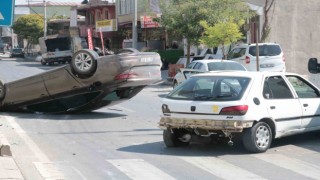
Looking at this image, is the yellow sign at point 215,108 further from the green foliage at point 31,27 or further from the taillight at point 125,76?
the green foliage at point 31,27

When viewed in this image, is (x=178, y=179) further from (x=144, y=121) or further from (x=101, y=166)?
(x=144, y=121)

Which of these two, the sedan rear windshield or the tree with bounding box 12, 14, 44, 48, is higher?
the tree with bounding box 12, 14, 44, 48

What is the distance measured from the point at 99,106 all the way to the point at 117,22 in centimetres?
3997

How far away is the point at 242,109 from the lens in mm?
9703

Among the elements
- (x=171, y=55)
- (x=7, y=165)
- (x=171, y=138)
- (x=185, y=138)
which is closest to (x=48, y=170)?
(x=7, y=165)

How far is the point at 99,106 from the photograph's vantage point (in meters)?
17.3

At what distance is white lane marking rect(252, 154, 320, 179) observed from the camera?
8.44m

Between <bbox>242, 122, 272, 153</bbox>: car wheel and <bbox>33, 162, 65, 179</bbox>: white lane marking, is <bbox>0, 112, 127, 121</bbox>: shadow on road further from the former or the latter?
<bbox>242, 122, 272, 153</bbox>: car wheel

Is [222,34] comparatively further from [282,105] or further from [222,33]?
[282,105]

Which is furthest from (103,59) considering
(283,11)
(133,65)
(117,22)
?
(117,22)

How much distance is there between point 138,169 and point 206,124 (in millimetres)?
1702

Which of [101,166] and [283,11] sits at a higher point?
[283,11]

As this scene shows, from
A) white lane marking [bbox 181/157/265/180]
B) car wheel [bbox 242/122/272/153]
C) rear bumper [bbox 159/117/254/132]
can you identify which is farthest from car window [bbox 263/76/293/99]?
white lane marking [bbox 181/157/265/180]

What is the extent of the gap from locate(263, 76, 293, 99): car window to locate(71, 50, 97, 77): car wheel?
669 cm
